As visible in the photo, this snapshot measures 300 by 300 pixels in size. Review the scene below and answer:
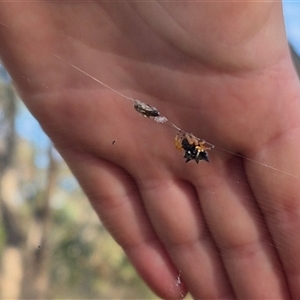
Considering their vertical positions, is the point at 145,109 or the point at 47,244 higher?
the point at 145,109

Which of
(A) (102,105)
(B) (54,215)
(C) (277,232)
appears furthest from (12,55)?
(C) (277,232)

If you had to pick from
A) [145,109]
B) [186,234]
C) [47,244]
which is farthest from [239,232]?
[47,244]

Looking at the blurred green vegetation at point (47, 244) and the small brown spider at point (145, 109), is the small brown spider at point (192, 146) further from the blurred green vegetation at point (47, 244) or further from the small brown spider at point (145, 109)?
the blurred green vegetation at point (47, 244)

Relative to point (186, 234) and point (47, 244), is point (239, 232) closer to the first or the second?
point (186, 234)

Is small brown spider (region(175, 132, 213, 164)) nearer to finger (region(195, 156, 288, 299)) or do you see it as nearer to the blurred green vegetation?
finger (region(195, 156, 288, 299))

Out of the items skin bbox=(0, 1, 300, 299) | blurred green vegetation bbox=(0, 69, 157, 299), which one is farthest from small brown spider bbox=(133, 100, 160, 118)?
blurred green vegetation bbox=(0, 69, 157, 299)

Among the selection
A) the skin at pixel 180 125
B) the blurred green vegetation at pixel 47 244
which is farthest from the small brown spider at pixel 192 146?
the blurred green vegetation at pixel 47 244

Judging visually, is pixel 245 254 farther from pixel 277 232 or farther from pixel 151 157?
pixel 151 157
